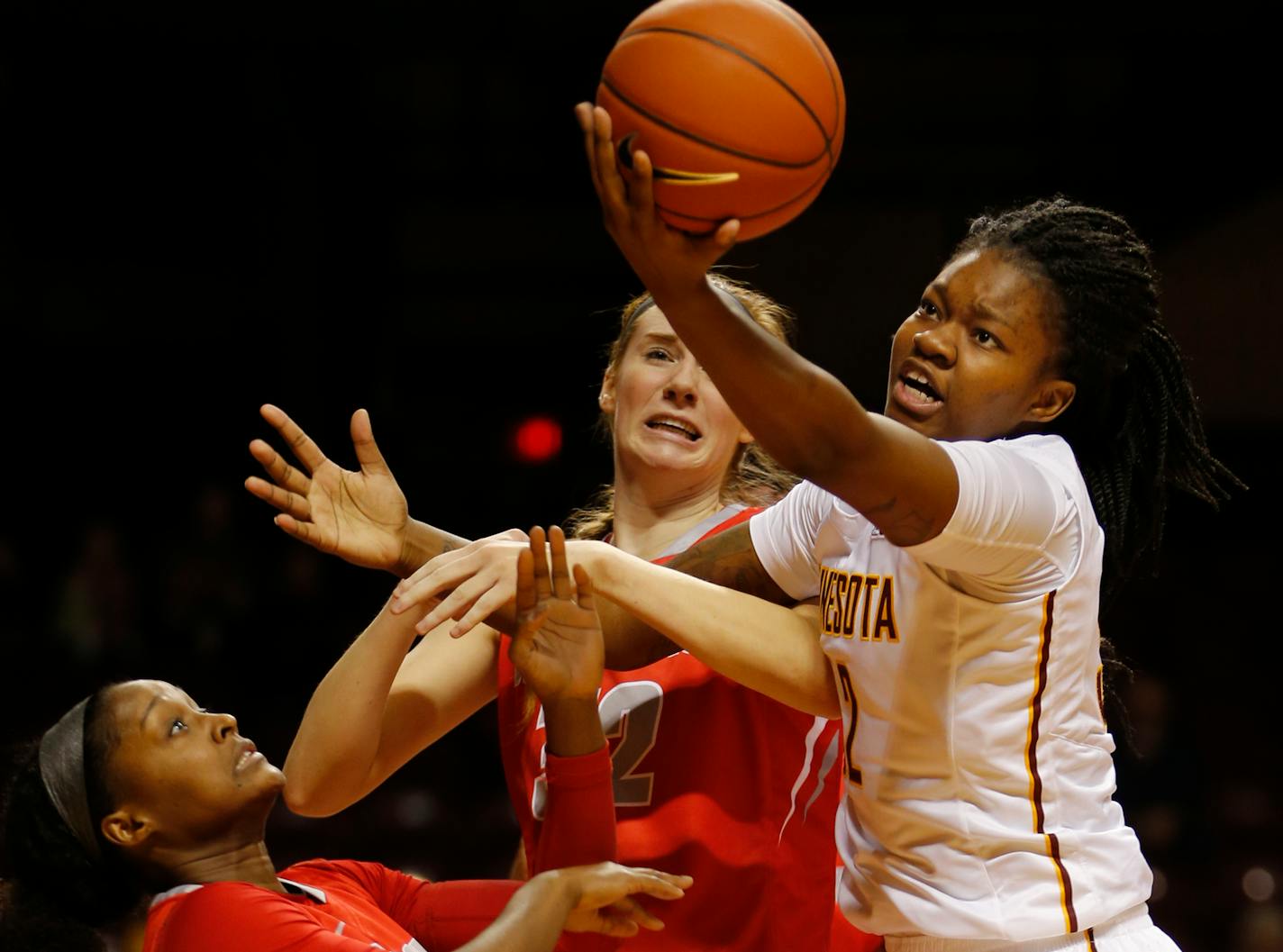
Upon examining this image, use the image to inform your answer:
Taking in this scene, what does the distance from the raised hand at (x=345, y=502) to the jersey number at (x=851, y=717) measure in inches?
32.2

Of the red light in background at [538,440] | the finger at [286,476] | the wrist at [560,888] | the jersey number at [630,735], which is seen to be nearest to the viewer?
the wrist at [560,888]

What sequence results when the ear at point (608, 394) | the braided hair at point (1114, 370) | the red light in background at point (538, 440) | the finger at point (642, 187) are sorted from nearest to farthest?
the finger at point (642, 187) < the braided hair at point (1114, 370) < the ear at point (608, 394) < the red light in background at point (538, 440)

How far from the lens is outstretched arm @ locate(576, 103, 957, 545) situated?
Result: 1776mm

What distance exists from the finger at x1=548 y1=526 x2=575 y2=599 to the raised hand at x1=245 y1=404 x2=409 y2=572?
436mm

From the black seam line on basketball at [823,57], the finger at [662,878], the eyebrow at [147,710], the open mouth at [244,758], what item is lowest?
the finger at [662,878]

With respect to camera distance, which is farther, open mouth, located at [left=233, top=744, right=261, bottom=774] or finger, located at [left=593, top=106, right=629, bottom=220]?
open mouth, located at [left=233, top=744, right=261, bottom=774]

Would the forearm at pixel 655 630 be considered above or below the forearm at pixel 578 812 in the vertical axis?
above

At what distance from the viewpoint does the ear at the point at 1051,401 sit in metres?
2.27

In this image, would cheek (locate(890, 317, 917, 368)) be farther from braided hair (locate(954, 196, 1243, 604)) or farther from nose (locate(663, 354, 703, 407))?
nose (locate(663, 354, 703, 407))

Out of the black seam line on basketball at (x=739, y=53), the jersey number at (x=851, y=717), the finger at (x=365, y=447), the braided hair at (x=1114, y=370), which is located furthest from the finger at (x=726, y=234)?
the finger at (x=365, y=447)

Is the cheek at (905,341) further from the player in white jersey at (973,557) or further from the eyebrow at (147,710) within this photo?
the eyebrow at (147,710)

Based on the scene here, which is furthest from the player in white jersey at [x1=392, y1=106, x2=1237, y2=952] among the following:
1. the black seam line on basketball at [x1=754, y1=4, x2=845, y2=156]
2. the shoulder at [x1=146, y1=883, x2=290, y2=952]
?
the shoulder at [x1=146, y1=883, x2=290, y2=952]

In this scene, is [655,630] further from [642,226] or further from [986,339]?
[642,226]

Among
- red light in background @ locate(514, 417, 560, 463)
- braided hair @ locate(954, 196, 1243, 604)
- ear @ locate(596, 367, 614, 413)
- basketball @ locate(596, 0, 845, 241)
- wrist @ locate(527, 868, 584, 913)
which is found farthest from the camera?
red light in background @ locate(514, 417, 560, 463)
